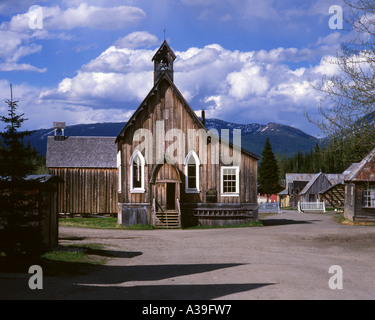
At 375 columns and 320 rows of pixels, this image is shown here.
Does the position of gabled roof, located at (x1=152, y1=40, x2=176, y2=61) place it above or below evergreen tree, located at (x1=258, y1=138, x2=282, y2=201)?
above

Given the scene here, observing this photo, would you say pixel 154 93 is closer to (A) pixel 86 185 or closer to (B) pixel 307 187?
(A) pixel 86 185

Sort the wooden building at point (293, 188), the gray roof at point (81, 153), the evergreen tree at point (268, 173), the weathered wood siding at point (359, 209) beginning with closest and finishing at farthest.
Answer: the weathered wood siding at point (359, 209), the gray roof at point (81, 153), the wooden building at point (293, 188), the evergreen tree at point (268, 173)

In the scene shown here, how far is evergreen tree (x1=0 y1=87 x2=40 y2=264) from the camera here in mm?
14266

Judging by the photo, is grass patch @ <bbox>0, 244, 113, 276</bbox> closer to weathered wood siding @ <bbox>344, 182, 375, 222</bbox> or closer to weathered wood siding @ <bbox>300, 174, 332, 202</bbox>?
weathered wood siding @ <bbox>344, 182, 375, 222</bbox>

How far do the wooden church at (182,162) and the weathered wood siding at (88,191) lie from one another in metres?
11.4

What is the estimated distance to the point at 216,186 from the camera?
112 feet

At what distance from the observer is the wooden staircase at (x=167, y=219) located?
3297cm

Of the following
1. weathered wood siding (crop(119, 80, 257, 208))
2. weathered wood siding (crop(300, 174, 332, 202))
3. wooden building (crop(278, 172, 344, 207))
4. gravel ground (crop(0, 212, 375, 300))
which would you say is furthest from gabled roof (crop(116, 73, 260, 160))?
weathered wood siding (crop(300, 174, 332, 202))

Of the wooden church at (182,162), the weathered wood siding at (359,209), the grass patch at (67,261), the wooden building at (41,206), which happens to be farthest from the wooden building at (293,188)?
the wooden building at (41,206)

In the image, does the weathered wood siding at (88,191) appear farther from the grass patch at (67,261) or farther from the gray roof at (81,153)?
the grass patch at (67,261)

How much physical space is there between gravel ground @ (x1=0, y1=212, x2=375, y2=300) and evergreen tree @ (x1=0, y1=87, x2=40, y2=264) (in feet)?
6.12

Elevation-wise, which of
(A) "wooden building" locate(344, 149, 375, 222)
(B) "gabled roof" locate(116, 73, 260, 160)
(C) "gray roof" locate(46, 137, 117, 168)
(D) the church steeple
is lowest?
(A) "wooden building" locate(344, 149, 375, 222)

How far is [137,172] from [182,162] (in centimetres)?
303
